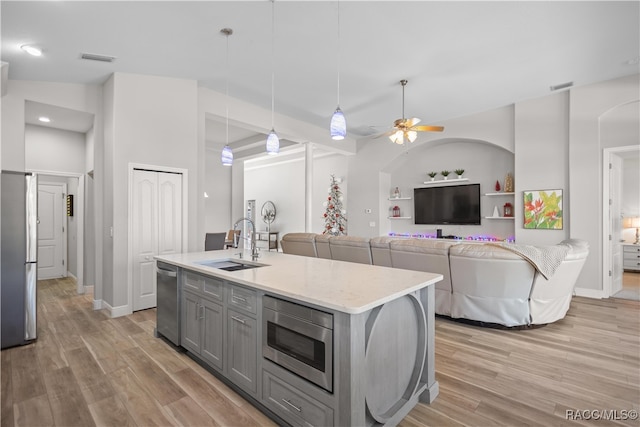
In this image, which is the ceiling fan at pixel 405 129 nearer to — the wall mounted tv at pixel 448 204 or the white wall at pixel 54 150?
the wall mounted tv at pixel 448 204

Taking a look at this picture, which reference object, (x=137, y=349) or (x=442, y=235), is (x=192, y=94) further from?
(x=442, y=235)

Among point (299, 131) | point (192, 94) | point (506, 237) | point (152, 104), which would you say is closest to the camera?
point (152, 104)

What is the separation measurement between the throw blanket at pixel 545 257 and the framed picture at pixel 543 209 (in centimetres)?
240

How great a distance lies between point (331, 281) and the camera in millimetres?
2014

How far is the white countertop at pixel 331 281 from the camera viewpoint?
1.59 meters

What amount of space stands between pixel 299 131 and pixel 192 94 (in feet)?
8.19

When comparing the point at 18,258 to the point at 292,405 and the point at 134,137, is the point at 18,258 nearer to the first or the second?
the point at 134,137

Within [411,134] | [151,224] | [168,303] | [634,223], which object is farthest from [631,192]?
Result: [151,224]

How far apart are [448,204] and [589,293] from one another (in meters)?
2.86

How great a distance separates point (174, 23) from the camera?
3129 millimetres

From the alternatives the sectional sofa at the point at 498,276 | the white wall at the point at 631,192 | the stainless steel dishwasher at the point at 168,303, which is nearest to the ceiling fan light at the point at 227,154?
the stainless steel dishwasher at the point at 168,303

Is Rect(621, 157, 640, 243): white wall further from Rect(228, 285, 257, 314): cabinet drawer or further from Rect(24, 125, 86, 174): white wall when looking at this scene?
Rect(24, 125, 86, 174): white wall

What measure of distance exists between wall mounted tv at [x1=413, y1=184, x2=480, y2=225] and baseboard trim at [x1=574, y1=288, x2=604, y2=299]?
2031mm

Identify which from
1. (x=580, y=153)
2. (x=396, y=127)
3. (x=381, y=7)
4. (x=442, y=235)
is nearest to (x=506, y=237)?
(x=442, y=235)
